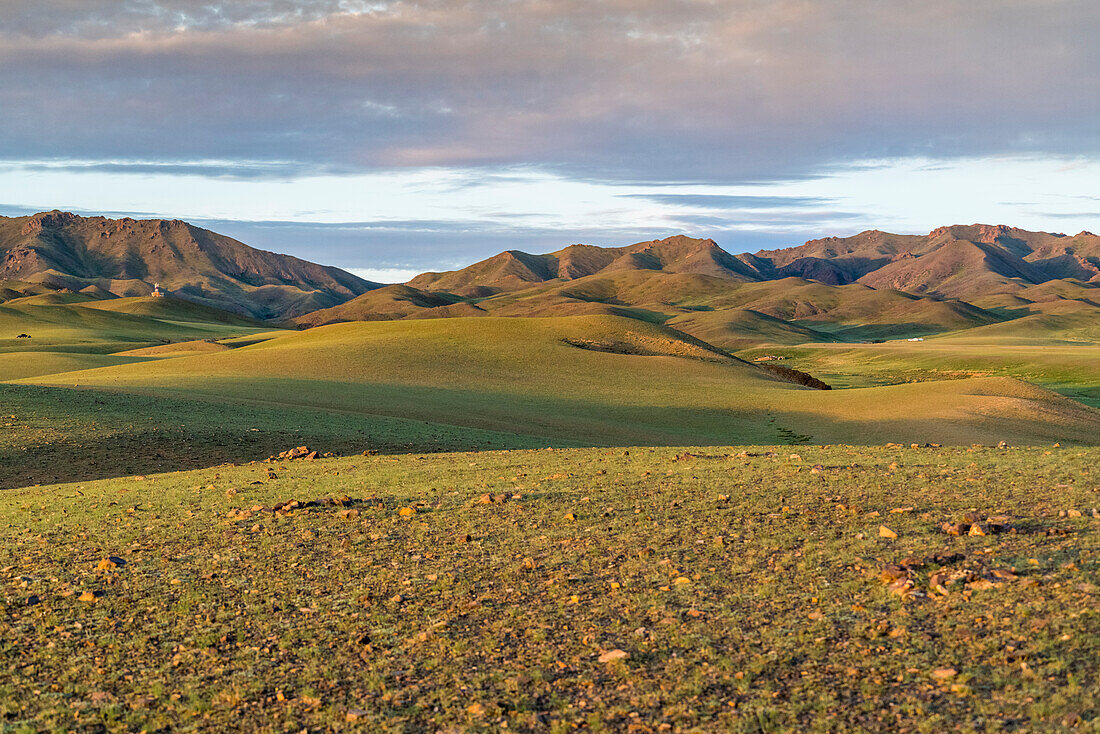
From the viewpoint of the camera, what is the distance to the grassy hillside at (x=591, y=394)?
3581 cm

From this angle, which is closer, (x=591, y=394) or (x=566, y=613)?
(x=566, y=613)

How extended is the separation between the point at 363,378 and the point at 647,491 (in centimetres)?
3512

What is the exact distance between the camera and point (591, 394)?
153 ft

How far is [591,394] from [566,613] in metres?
38.0

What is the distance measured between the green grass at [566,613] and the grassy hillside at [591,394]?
64.7 feet

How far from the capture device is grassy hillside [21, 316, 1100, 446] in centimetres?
3581

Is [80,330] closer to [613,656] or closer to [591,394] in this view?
[591,394]

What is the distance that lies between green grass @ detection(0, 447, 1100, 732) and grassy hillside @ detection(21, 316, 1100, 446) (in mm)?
19733

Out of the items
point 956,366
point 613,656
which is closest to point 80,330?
point 956,366

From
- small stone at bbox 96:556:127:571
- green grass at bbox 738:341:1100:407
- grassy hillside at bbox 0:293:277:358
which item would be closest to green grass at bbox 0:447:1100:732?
small stone at bbox 96:556:127:571

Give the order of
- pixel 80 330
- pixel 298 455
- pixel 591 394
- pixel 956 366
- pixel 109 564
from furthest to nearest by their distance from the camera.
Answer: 1. pixel 80 330
2. pixel 956 366
3. pixel 591 394
4. pixel 298 455
5. pixel 109 564

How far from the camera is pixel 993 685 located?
6578mm

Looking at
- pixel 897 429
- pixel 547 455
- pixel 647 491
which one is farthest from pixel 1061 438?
pixel 647 491

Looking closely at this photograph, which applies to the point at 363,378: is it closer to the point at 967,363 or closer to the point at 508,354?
the point at 508,354
